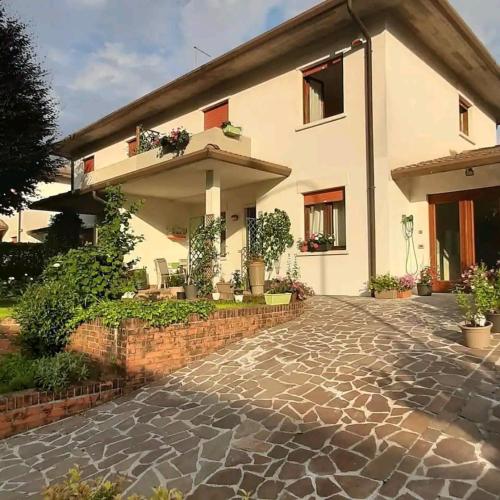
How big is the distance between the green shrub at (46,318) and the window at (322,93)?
7.75 meters

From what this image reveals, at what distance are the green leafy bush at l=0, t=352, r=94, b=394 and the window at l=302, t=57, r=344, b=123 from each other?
8550 mm

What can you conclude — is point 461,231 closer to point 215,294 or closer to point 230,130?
point 215,294

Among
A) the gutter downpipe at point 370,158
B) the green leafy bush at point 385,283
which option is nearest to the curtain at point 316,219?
the gutter downpipe at point 370,158

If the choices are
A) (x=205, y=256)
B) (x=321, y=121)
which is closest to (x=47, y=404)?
(x=205, y=256)

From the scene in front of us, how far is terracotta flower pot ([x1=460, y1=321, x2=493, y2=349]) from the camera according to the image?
18.0 feet

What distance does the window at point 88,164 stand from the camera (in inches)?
774

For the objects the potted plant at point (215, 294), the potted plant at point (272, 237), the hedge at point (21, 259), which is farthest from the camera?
the hedge at point (21, 259)

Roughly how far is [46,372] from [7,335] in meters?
2.51

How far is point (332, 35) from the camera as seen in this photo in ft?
36.3

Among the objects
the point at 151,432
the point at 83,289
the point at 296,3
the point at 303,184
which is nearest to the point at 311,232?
the point at 303,184

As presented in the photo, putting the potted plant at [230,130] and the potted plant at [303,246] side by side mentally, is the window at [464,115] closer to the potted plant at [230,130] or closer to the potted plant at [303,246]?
the potted plant at [303,246]

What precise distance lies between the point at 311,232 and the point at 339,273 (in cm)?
143

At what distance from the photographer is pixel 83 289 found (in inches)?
275

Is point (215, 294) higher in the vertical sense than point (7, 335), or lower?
higher
